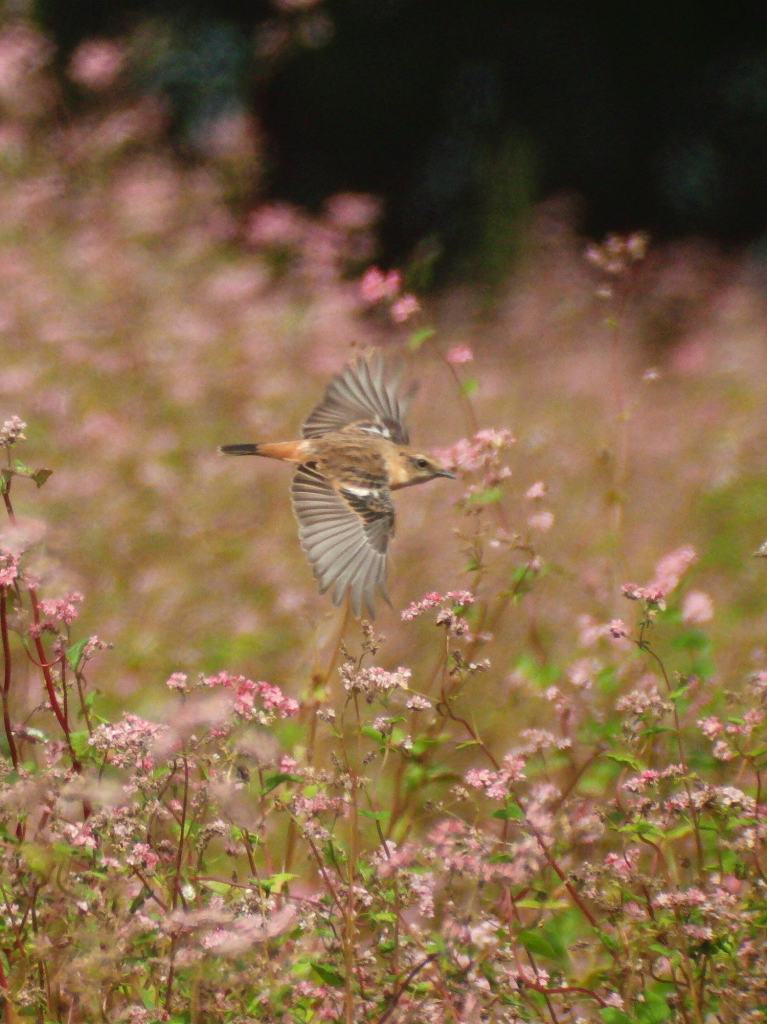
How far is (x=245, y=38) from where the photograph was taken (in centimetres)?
806

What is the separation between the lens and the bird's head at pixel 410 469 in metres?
2.45

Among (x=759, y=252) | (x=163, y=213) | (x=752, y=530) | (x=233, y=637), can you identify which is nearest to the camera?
(x=233, y=637)

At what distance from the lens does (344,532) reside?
2.15 m

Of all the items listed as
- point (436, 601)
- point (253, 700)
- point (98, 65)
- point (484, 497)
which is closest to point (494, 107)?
point (98, 65)

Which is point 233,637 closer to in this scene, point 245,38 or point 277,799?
point 277,799

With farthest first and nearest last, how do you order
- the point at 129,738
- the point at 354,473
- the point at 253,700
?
the point at 354,473
the point at 253,700
the point at 129,738

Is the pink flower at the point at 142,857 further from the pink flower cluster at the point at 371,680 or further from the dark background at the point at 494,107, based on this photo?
the dark background at the point at 494,107

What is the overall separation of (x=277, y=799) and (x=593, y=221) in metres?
7.99

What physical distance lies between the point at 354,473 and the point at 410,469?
0.49 ft

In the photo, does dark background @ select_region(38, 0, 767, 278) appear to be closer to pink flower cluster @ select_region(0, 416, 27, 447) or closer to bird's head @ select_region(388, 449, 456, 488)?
bird's head @ select_region(388, 449, 456, 488)

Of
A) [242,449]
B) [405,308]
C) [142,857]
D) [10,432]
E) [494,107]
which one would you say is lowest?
[142,857]

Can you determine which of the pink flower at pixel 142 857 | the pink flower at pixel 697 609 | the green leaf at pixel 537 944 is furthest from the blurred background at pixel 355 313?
the green leaf at pixel 537 944

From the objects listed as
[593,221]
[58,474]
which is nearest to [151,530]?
[58,474]

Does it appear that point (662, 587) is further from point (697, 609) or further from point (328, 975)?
point (328, 975)
